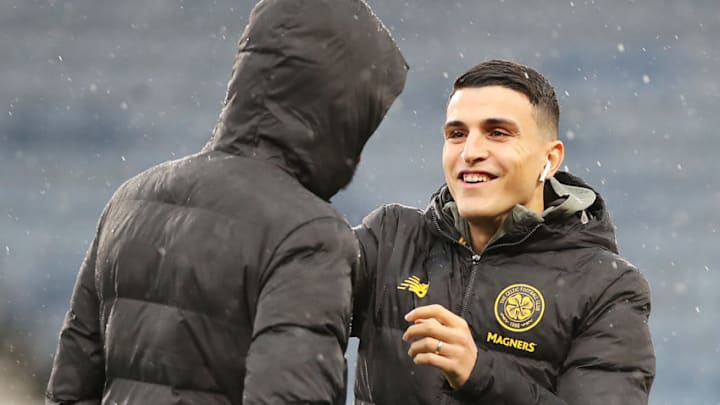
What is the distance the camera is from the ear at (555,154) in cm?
524

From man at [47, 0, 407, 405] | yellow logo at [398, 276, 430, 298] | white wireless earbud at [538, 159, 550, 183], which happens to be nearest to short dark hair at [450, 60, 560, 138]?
white wireless earbud at [538, 159, 550, 183]

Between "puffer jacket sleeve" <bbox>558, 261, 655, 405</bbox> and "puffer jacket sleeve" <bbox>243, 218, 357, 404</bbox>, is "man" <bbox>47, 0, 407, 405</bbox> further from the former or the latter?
"puffer jacket sleeve" <bbox>558, 261, 655, 405</bbox>

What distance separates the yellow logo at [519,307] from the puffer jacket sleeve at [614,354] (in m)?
0.18

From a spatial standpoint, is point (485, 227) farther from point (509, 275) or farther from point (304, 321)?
point (304, 321)

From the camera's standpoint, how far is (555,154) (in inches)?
207

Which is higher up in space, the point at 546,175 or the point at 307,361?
the point at 546,175

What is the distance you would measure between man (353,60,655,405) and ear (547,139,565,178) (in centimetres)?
1

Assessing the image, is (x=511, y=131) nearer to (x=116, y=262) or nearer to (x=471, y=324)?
(x=471, y=324)

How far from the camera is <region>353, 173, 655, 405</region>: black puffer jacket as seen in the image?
491 cm

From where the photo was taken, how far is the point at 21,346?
30.4 metres

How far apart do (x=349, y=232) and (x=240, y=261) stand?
0.30m

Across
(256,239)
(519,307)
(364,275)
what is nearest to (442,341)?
(519,307)

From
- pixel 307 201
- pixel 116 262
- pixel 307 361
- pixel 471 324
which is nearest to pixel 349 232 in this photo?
pixel 307 201

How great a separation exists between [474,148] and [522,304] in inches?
23.7
